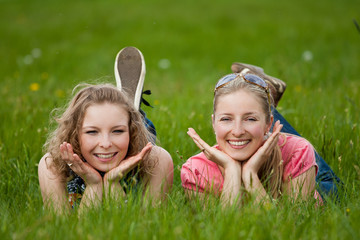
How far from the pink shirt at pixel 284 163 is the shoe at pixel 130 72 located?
3.26 ft

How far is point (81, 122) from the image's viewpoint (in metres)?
3.07

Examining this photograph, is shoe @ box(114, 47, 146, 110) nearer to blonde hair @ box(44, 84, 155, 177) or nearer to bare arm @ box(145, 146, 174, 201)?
blonde hair @ box(44, 84, 155, 177)

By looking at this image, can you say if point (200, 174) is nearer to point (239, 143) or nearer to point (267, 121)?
point (239, 143)

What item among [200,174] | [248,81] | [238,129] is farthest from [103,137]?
[248,81]

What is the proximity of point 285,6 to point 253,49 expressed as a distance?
5.89m

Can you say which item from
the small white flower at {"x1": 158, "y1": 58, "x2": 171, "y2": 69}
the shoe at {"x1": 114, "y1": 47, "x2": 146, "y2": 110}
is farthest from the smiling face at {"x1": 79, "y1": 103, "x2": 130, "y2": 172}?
the small white flower at {"x1": 158, "y1": 58, "x2": 171, "y2": 69}

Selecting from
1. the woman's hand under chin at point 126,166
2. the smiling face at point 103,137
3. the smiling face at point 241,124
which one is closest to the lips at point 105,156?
the smiling face at point 103,137

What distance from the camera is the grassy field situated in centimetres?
234

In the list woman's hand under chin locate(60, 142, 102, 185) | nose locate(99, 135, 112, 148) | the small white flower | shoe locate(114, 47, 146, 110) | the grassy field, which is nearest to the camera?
the grassy field

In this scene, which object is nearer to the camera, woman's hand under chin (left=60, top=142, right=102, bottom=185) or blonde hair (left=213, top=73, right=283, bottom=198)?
woman's hand under chin (left=60, top=142, right=102, bottom=185)

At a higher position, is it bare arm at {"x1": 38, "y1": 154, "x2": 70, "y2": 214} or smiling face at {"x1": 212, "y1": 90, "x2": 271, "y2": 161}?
smiling face at {"x1": 212, "y1": 90, "x2": 271, "y2": 161}

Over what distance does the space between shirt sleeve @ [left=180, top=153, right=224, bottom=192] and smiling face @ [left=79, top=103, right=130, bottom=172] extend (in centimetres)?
45

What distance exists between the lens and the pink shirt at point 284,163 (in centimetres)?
307

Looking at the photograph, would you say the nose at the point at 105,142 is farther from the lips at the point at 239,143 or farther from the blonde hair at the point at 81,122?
the lips at the point at 239,143
